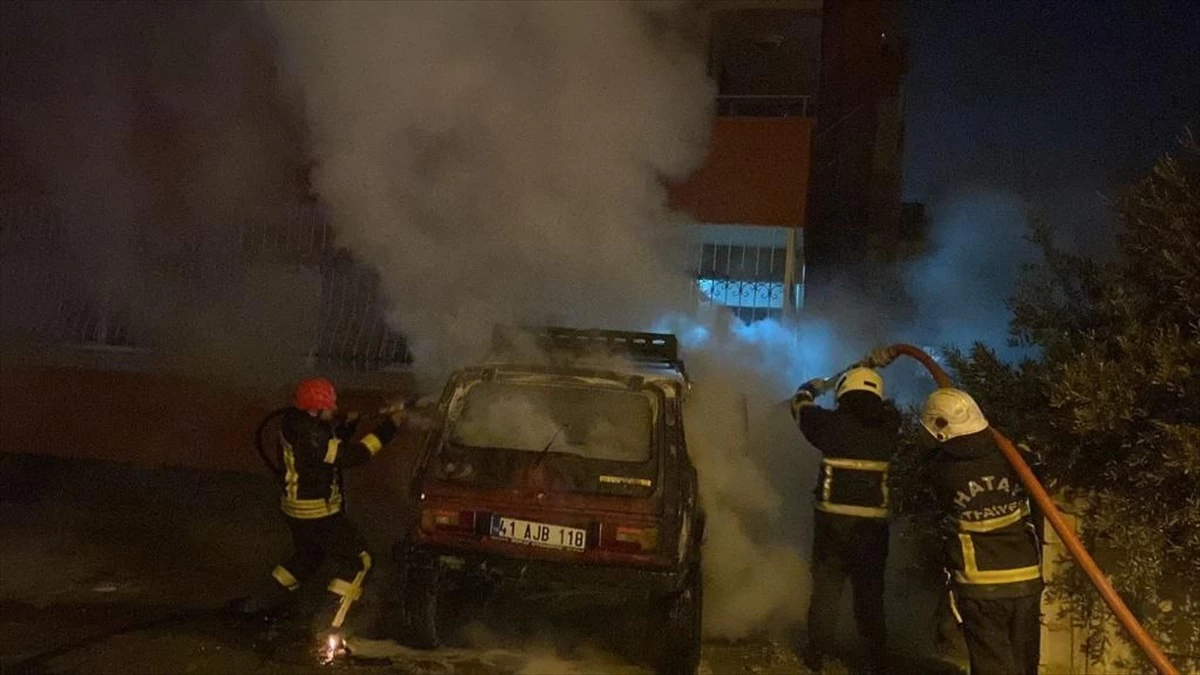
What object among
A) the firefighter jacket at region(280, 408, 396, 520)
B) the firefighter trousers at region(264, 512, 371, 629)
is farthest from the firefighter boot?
the firefighter jacket at region(280, 408, 396, 520)

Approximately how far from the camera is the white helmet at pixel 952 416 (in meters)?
4.58

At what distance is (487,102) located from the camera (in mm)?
7023

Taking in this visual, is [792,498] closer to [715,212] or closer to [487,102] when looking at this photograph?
[715,212]

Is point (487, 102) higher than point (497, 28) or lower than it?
lower

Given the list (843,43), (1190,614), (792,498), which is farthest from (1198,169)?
(843,43)

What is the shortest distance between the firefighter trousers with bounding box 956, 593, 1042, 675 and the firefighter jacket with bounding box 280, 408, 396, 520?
3.19 m

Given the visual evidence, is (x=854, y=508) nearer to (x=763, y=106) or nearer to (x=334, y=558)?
(x=334, y=558)

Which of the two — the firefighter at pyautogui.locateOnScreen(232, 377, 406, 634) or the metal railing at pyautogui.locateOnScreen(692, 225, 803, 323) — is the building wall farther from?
the firefighter at pyautogui.locateOnScreen(232, 377, 406, 634)

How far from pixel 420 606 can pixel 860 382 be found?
2712mm

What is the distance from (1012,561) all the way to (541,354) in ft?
9.95

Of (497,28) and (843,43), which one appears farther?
(843,43)

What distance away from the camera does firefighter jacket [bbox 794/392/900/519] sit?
5.45 metres

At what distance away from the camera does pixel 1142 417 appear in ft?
15.7

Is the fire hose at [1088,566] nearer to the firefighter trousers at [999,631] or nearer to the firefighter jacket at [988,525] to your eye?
the firefighter jacket at [988,525]
